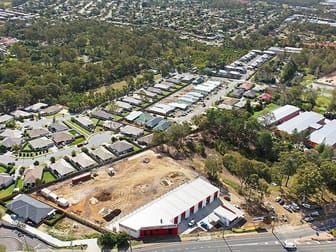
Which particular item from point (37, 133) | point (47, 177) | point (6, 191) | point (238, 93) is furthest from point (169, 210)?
point (238, 93)

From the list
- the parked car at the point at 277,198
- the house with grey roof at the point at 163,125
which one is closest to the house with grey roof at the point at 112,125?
the house with grey roof at the point at 163,125

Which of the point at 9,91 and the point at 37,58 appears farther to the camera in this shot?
the point at 37,58

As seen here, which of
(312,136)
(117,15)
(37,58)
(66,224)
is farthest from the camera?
(117,15)

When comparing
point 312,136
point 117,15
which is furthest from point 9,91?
point 117,15

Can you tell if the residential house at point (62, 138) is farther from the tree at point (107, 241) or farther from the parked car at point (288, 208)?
the parked car at point (288, 208)

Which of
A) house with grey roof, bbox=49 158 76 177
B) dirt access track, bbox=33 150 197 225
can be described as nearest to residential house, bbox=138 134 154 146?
dirt access track, bbox=33 150 197 225

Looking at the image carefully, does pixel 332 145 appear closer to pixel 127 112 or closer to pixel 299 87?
pixel 299 87

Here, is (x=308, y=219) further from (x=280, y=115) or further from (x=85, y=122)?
(x=85, y=122)

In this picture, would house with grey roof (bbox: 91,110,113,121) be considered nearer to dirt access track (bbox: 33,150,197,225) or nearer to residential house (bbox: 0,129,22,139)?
residential house (bbox: 0,129,22,139)
